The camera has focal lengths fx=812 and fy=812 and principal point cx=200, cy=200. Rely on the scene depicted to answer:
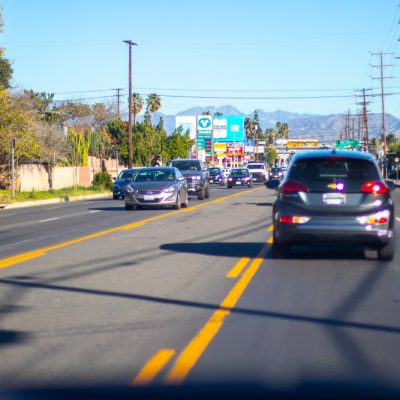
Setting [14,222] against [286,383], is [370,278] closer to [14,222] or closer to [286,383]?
[286,383]

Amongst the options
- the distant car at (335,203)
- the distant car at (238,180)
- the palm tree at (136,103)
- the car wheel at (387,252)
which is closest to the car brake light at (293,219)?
the distant car at (335,203)

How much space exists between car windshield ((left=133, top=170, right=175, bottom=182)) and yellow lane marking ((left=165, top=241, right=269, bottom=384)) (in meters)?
17.6

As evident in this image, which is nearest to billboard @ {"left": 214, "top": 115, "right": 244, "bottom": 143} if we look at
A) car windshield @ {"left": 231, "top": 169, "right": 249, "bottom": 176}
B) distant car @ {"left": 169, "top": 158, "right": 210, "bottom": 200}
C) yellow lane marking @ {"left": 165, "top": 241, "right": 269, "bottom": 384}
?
car windshield @ {"left": 231, "top": 169, "right": 249, "bottom": 176}

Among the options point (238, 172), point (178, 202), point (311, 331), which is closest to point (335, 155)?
point (311, 331)

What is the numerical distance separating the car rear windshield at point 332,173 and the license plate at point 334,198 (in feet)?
0.31

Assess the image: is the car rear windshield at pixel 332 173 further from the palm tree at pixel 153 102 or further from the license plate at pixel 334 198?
the palm tree at pixel 153 102

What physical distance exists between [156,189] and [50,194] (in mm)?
20305

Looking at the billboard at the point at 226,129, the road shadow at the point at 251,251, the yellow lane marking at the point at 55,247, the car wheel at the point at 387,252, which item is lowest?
the road shadow at the point at 251,251

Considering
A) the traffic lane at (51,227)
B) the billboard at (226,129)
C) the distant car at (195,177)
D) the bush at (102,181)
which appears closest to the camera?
the traffic lane at (51,227)

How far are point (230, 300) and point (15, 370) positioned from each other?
379 cm

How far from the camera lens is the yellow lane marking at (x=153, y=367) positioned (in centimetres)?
659

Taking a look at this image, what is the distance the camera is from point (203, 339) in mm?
7984

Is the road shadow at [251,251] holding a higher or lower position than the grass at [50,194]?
lower

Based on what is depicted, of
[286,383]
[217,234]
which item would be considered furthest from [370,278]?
[217,234]
